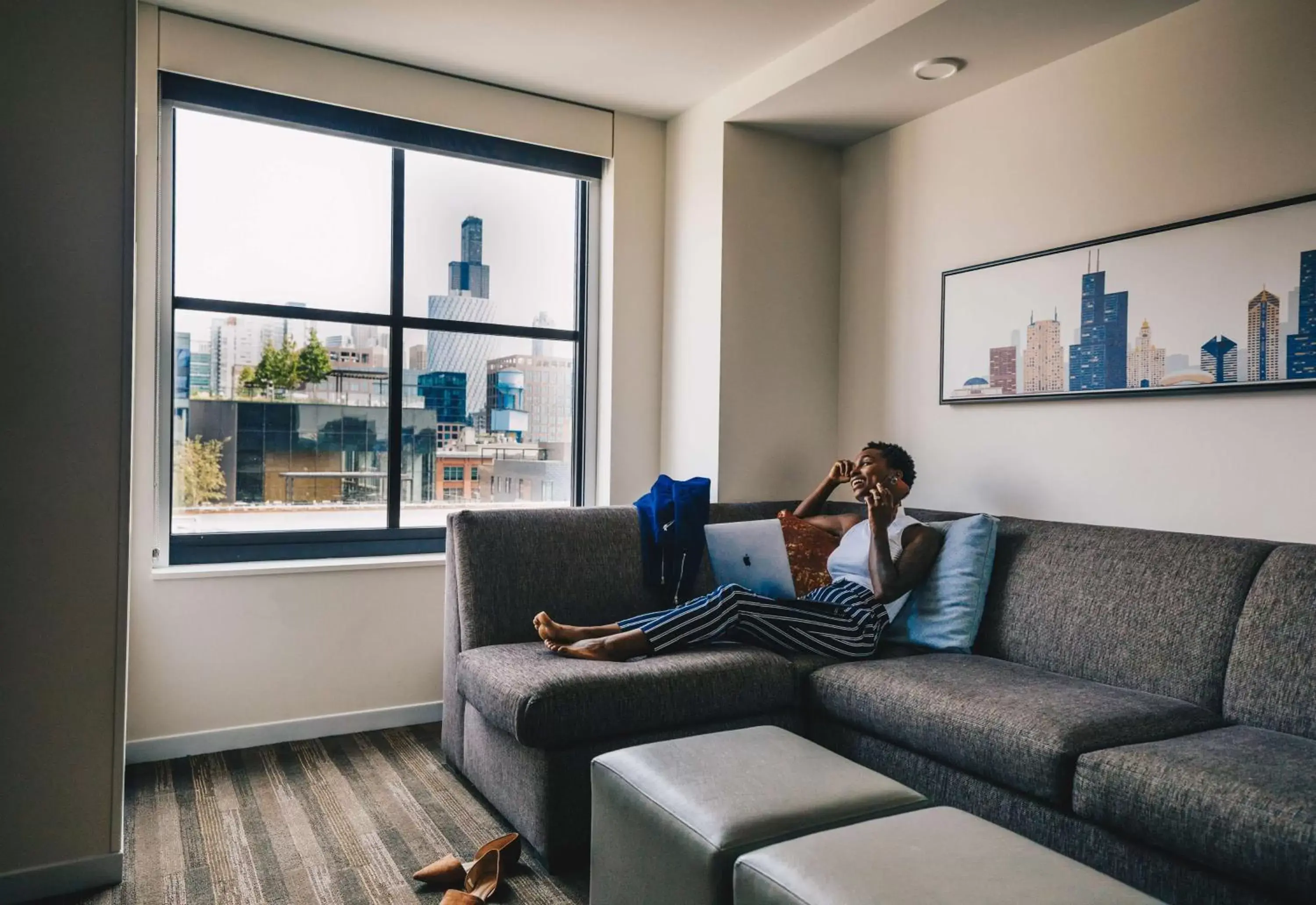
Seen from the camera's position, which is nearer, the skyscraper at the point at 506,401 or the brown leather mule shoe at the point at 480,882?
the brown leather mule shoe at the point at 480,882

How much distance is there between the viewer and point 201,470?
10.7ft

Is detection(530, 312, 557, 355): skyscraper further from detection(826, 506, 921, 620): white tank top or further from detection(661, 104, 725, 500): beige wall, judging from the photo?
detection(826, 506, 921, 620): white tank top

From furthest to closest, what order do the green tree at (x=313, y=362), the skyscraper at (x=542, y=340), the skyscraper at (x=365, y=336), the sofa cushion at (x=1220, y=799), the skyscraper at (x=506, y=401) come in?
the skyscraper at (x=542, y=340) → the skyscraper at (x=506, y=401) → the skyscraper at (x=365, y=336) → the green tree at (x=313, y=362) → the sofa cushion at (x=1220, y=799)

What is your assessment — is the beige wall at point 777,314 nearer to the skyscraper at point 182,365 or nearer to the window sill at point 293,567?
the window sill at point 293,567

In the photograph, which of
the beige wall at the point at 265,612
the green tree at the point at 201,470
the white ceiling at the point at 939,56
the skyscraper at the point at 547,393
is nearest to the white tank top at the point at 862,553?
the beige wall at the point at 265,612

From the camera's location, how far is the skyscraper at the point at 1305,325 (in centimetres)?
235

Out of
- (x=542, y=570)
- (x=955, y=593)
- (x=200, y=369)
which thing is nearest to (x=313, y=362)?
(x=200, y=369)

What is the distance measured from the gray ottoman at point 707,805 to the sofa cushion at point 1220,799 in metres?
0.45

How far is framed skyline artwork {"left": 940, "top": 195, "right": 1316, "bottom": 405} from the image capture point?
2.40 metres

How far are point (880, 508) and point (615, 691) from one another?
3.75 ft

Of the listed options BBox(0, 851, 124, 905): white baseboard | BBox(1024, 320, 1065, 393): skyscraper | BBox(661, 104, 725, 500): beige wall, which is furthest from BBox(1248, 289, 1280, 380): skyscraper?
BBox(0, 851, 124, 905): white baseboard

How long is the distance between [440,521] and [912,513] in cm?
192

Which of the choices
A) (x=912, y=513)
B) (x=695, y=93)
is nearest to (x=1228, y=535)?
(x=912, y=513)

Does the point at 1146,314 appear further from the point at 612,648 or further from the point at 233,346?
the point at 233,346
